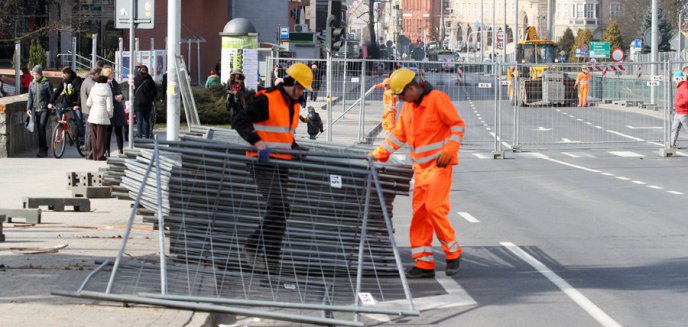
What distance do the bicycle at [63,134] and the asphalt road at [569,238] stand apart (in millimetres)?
7858

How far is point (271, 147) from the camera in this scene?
10.7 metres

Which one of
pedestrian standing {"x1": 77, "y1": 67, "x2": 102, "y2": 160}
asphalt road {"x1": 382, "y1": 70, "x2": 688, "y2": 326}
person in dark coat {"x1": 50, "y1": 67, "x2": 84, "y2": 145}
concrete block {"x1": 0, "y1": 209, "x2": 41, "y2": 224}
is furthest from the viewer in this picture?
person in dark coat {"x1": 50, "y1": 67, "x2": 84, "y2": 145}

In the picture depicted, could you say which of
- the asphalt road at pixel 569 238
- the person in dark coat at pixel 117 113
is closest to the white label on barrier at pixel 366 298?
the asphalt road at pixel 569 238

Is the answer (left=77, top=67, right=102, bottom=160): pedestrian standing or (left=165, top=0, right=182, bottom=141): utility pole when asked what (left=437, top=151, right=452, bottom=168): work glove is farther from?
(left=77, top=67, right=102, bottom=160): pedestrian standing

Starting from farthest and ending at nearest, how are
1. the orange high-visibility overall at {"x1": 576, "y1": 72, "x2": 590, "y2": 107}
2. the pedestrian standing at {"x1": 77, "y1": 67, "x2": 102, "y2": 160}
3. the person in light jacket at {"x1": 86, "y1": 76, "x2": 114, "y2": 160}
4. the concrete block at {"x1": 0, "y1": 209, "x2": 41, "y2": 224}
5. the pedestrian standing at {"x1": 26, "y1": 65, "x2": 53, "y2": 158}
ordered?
1. the orange high-visibility overall at {"x1": 576, "y1": 72, "x2": 590, "y2": 107}
2. the pedestrian standing at {"x1": 26, "y1": 65, "x2": 53, "y2": 158}
3. the pedestrian standing at {"x1": 77, "y1": 67, "x2": 102, "y2": 160}
4. the person in light jacket at {"x1": 86, "y1": 76, "x2": 114, "y2": 160}
5. the concrete block at {"x1": 0, "y1": 209, "x2": 41, "y2": 224}

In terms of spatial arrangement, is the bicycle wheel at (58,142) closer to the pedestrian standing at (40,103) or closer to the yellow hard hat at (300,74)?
the pedestrian standing at (40,103)

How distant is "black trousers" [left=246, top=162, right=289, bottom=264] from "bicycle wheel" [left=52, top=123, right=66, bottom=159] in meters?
16.2

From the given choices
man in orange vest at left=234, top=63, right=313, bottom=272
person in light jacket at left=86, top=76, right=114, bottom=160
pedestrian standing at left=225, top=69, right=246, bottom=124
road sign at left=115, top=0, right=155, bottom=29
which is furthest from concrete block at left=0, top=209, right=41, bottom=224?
person in light jacket at left=86, top=76, right=114, bottom=160

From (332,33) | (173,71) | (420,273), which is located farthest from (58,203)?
(332,33)

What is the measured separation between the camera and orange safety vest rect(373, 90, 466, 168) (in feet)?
37.2

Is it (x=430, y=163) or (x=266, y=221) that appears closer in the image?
(x=266, y=221)

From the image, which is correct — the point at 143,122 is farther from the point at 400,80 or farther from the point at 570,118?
the point at 400,80

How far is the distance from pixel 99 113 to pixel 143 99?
13.7 ft

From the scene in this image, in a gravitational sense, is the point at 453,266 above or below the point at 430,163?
below
